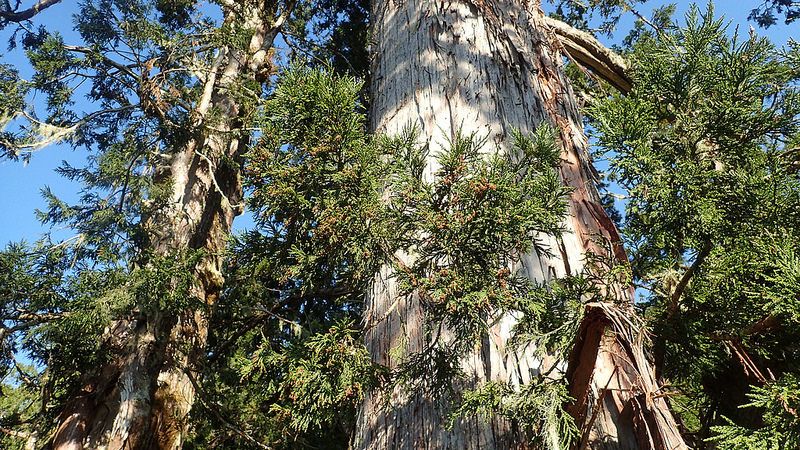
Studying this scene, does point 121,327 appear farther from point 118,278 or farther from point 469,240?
point 469,240

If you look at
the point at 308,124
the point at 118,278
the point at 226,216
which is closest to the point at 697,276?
the point at 308,124

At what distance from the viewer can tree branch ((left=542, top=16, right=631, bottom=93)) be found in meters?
4.74

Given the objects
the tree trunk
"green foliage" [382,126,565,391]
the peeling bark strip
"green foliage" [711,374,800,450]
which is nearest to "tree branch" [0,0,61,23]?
the tree trunk

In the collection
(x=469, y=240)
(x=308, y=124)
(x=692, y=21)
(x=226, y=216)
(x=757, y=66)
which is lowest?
(x=469, y=240)

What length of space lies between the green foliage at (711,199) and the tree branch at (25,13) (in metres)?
5.92

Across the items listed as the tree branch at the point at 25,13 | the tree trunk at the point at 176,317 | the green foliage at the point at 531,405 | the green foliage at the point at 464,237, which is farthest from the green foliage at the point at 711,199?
the tree branch at the point at 25,13

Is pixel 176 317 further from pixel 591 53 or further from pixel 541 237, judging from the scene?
pixel 591 53

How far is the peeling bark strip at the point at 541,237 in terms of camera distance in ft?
5.15

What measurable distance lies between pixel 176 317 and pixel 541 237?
353 cm

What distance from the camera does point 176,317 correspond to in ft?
15.1

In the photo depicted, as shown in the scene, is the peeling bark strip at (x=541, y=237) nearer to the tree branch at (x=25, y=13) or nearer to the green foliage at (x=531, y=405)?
the green foliage at (x=531, y=405)

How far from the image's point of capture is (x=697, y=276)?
1.83m

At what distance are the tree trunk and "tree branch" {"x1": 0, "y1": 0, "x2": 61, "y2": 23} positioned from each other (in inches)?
64.6

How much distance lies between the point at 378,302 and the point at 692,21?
1.52 m
